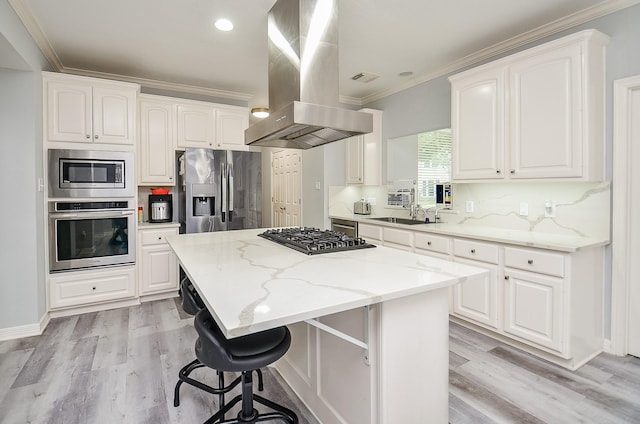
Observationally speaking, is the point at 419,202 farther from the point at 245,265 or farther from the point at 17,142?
the point at 17,142

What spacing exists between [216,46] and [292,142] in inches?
54.5

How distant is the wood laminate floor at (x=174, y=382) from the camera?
6.21 feet

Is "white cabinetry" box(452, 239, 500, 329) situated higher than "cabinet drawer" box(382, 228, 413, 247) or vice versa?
"cabinet drawer" box(382, 228, 413, 247)

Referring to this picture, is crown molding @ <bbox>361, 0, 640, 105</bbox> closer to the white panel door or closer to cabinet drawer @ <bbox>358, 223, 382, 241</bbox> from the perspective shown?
cabinet drawer @ <bbox>358, 223, 382, 241</bbox>

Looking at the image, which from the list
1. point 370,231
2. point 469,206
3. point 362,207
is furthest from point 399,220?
point 469,206

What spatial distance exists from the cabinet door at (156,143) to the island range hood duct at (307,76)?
7.34 ft

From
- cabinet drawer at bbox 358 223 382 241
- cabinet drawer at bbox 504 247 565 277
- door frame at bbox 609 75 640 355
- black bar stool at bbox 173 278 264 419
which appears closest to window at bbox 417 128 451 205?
cabinet drawer at bbox 358 223 382 241

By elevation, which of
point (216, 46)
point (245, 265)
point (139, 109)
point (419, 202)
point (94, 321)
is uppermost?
point (216, 46)

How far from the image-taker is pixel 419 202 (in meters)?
4.40

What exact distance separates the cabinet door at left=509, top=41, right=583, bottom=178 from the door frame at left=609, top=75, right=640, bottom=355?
348mm

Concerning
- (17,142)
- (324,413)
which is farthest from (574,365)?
(17,142)

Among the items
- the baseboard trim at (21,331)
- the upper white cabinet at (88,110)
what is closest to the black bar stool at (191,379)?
the baseboard trim at (21,331)

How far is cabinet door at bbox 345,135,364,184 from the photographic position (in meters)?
4.78

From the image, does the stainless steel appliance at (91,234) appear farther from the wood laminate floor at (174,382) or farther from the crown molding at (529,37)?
the crown molding at (529,37)
